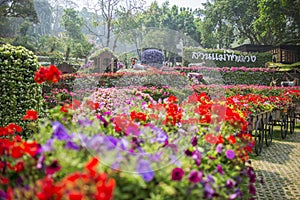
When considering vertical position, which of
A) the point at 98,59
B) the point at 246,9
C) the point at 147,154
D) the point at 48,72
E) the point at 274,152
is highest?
the point at 246,9

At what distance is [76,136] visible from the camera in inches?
78.7

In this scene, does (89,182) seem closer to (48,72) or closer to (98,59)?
(48,72)

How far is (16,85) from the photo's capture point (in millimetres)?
4684

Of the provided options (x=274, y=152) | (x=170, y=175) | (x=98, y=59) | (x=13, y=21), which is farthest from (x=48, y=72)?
(x=13, y=21)

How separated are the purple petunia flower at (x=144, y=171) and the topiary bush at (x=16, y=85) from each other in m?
3.51

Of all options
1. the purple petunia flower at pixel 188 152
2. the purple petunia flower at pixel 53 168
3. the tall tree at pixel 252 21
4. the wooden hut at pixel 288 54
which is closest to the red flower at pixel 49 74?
the purple petunia flower at pixel 53 168

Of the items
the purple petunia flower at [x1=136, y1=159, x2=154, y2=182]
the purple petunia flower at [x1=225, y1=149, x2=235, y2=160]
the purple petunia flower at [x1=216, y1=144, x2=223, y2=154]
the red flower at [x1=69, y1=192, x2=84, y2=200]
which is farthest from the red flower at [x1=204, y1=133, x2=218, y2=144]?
the red flower at [x1=69, y1=192, x2=84, y2=200]

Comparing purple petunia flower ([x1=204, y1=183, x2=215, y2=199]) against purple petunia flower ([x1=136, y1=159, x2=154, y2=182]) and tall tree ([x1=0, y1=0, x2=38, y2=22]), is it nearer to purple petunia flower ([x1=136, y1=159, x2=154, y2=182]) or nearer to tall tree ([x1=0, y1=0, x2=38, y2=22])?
purple petunia flower ([x1=136, y1=159, x2=154, y2=182])

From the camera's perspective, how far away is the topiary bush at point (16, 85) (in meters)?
4.61

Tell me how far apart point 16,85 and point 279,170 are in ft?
13.5

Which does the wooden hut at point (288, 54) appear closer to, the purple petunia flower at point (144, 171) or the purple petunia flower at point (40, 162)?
the purple petunia flower at point (144, 171)

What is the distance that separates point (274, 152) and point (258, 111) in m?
0.99

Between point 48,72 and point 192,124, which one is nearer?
point 48,72

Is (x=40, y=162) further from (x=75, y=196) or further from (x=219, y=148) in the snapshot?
(x=219, y=148)
